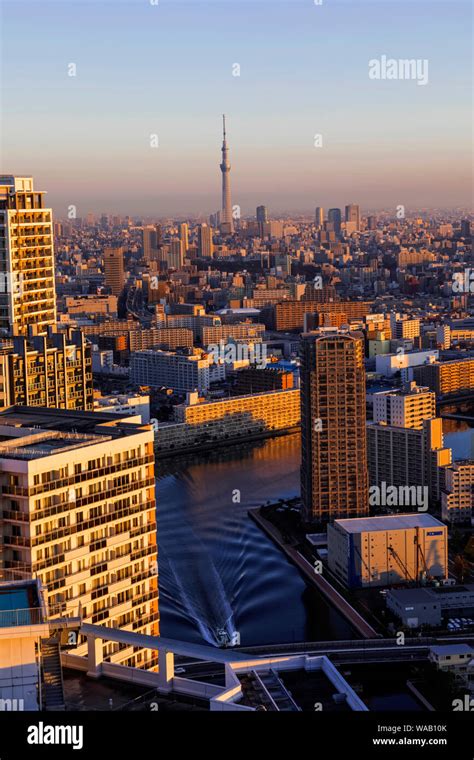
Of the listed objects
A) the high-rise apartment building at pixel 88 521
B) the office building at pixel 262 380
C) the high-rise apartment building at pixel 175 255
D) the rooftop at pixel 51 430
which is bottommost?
the office building at pixel 262 380

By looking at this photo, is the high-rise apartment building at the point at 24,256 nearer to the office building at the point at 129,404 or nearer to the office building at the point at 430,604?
the office building at the point at 430,604

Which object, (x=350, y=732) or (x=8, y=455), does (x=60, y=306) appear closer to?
(x=8, y=455)

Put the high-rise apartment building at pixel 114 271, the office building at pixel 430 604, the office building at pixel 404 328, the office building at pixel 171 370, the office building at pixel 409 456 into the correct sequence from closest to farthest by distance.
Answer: the office building at pixel 430 604, the office building at pixel 409 456, the office building at pixel 171 370, the office building at pixel 404 328, the high-rise apartment building at pixel 114 271

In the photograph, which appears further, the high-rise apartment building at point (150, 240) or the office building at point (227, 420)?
the high-rise apartment building at point (150, 240)

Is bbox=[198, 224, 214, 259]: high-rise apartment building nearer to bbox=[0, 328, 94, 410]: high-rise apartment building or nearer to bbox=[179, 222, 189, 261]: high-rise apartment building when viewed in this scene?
bbox=[179, 222, 189, 261]: high-rise apartment building

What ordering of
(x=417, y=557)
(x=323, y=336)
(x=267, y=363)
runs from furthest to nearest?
(x=267, y=363) → (x=323, y=336) → (x=417, y=557)

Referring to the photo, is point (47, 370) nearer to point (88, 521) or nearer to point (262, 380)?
point (88, 521)

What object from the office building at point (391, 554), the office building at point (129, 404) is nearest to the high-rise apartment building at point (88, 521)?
the office building at point (391, 554)

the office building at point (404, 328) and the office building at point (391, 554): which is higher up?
the office building at point (404, 328)

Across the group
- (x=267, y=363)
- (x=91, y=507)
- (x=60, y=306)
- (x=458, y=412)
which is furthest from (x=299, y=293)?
(x=91, y=507)
